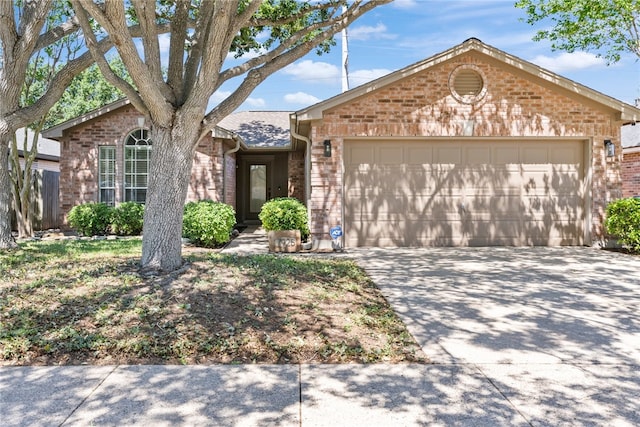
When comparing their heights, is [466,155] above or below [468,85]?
below

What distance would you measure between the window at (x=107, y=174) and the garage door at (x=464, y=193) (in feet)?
24.6

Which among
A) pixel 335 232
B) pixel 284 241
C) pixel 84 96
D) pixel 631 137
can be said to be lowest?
pixel 284 241

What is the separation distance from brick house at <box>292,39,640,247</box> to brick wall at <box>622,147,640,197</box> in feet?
24.0

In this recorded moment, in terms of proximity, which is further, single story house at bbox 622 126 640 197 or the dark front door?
the dark front door

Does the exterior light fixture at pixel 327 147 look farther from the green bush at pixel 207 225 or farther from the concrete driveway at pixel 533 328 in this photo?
the green bush at pixel 207 225

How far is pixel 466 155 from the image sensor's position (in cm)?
1054

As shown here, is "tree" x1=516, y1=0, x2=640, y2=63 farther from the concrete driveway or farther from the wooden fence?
the wooden fence

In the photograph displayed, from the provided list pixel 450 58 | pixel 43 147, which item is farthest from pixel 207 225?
pixel 43 147

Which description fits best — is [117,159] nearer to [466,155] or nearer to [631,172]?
[466,155]

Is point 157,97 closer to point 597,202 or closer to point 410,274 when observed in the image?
point 410,274

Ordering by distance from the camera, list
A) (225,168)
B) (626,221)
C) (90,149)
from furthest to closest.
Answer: (225,168), (90,149), (626,221)

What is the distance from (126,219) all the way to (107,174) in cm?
188

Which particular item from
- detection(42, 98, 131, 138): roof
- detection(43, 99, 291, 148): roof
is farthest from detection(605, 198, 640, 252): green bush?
detection(42, 98, 131, 138): roof

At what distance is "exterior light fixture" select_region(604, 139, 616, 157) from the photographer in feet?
33.8
